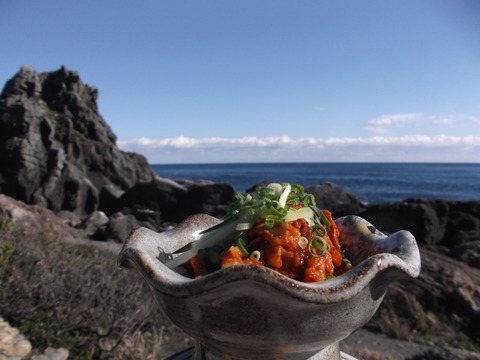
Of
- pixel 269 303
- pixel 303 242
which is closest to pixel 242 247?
pixel 303 242

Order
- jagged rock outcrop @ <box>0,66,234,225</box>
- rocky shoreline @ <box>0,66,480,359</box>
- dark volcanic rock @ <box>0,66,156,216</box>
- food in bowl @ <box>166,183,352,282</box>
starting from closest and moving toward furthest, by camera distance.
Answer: food in bowl @ <box>166,183,352,282</box>
rocky shoreline @ <box>0,66,480,359</box>
jagged rock outcrop @ <box>0,66,234,225</box>
dark volcanic rock @ <box>0,66,156,216</box>

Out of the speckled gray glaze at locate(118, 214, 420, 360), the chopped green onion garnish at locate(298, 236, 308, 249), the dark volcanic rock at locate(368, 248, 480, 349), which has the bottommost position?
the dark volcanic rock at locate(368, 248, 480, 349)

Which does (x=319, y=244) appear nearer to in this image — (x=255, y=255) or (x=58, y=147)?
(x=255, y=255)

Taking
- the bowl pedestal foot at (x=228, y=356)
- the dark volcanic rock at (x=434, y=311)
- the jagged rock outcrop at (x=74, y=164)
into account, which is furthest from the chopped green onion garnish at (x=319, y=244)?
the jagged rock outcrop at (x=74, y=164)

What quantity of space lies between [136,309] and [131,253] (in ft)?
15.0

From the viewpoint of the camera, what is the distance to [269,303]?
4.88 feet

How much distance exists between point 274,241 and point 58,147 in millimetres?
A: 26167

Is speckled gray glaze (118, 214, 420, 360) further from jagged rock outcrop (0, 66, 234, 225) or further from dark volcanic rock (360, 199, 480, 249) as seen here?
jagged rock outcrop (0, 66, 234, 225)

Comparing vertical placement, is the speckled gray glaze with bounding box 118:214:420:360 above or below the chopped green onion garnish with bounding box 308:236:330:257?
below

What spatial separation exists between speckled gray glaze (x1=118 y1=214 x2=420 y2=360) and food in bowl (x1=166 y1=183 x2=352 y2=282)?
0.76 feet

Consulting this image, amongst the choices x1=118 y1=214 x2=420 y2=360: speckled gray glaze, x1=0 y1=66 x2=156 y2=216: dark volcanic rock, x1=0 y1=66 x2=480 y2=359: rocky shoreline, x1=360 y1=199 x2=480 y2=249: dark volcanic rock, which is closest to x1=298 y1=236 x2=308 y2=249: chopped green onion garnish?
x1=118 y1=214 x2=420 y2=360: speckled gray glaze

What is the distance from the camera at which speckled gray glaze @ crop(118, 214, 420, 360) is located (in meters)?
1.41

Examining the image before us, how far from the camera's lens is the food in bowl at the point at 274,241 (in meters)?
1.87

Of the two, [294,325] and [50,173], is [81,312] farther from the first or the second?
[50,173]
